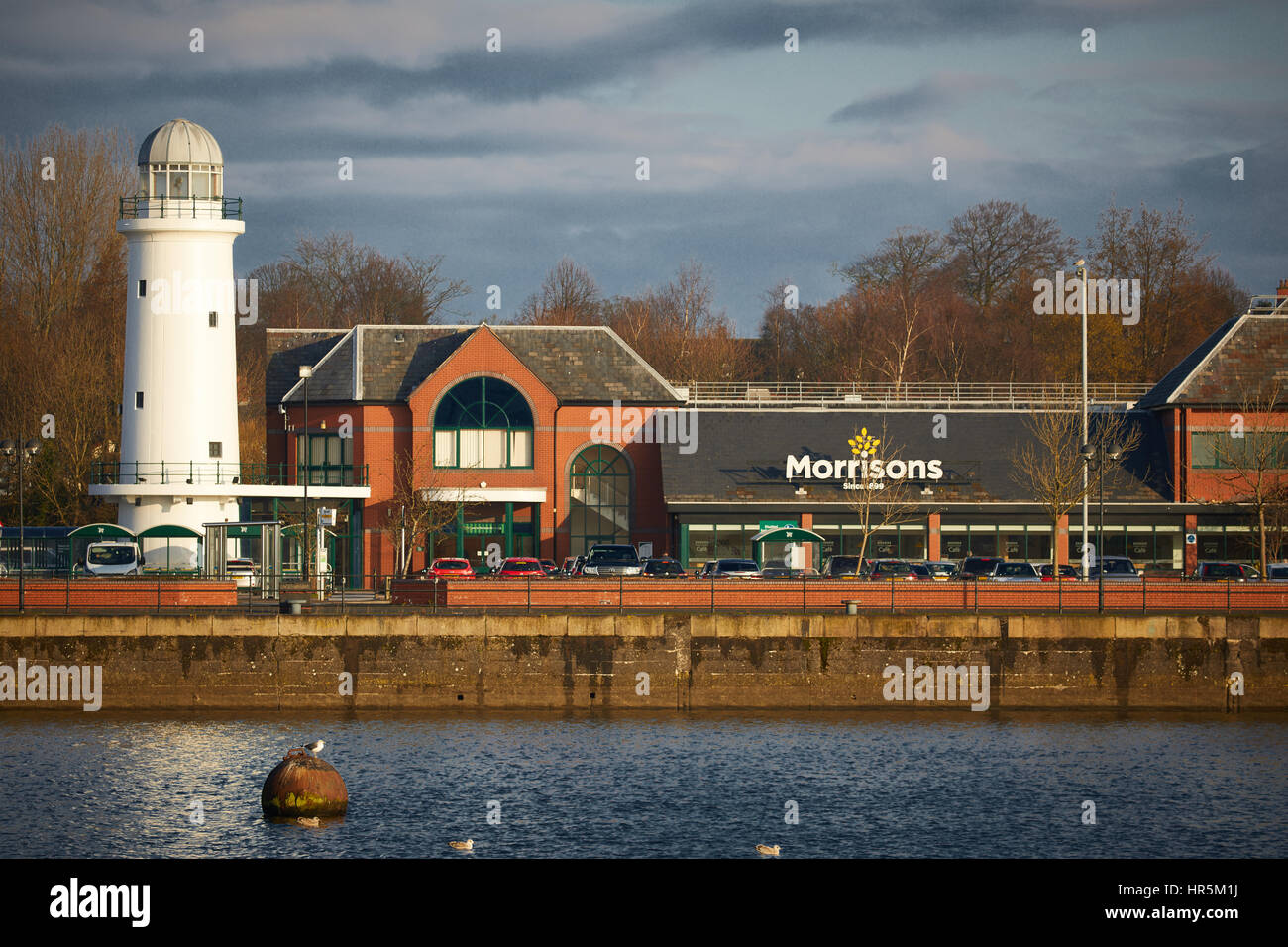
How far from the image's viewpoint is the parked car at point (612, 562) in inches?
1971

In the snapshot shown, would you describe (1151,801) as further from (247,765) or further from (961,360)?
(961,360)

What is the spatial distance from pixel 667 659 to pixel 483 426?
85.6 feet

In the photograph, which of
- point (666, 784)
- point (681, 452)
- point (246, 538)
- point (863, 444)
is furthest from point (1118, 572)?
point (246, 538)

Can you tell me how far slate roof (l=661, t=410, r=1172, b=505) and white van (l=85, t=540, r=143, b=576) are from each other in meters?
21.3

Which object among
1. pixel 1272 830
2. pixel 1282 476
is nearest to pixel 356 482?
pixel 1282 476

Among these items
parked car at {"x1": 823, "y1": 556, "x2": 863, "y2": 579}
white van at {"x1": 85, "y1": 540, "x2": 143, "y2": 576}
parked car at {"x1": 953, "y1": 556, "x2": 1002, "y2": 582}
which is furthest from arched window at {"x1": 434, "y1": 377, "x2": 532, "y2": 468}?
parked car at {"x1": 953, "y1": 556, "x2": 1002, "y2": 582}

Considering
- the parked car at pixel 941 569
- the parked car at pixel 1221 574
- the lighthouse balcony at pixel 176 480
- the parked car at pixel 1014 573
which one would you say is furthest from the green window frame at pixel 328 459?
the parked car at pixel 1221 574

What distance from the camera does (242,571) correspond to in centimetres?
4831

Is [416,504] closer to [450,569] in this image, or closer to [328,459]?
[450,569]

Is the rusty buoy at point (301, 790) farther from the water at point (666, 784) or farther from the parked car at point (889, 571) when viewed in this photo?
the parked car at point (889, 571)

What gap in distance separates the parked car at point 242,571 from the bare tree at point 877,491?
23.5 metres

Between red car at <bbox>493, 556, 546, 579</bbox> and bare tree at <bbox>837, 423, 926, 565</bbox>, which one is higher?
A: bare tree at <bbox>837, 423, 926, 565</bbox>

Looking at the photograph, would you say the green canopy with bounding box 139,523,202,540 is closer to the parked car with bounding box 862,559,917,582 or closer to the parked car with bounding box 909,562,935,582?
the parked car with bounding box 862,559,917,582

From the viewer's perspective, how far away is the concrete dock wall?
38656mm
